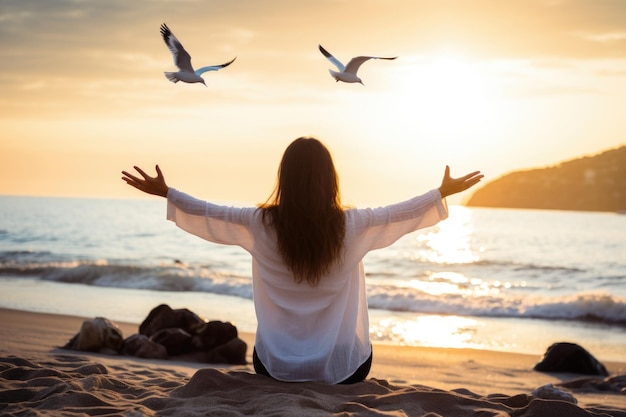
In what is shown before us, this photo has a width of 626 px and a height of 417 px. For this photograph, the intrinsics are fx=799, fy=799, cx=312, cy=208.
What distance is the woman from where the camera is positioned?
15.6 ft

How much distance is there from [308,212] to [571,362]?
16.6 ft

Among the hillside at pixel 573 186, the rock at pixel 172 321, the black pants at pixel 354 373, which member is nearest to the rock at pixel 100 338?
the rock at pixel 172 321

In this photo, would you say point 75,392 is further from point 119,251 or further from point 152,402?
point 119,251

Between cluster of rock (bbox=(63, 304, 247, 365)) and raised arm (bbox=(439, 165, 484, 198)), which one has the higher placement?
raised arm (bbox=(439, 165, 484, 198))

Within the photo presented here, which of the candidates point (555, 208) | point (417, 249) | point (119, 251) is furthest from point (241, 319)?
point (555, 208)

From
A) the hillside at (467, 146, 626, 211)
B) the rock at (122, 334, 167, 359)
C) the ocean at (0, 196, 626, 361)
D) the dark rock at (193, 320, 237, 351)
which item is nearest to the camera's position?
the rock at (122, 334, 167, 359)

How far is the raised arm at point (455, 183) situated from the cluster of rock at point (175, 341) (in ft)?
13.0

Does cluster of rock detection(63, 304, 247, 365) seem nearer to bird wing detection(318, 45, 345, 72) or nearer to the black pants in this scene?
the black pants

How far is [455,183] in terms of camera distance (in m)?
5.00

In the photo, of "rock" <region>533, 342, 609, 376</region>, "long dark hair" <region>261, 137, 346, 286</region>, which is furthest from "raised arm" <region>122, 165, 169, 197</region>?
"rock" <region>533, 342, 609, 376</region>

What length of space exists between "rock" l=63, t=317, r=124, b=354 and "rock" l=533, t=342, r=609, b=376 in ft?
14.9

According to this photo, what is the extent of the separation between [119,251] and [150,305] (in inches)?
586

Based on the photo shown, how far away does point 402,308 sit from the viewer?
15.4 m

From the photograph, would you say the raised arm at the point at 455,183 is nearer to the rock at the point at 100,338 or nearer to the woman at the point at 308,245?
the woman at the point at 308,245
